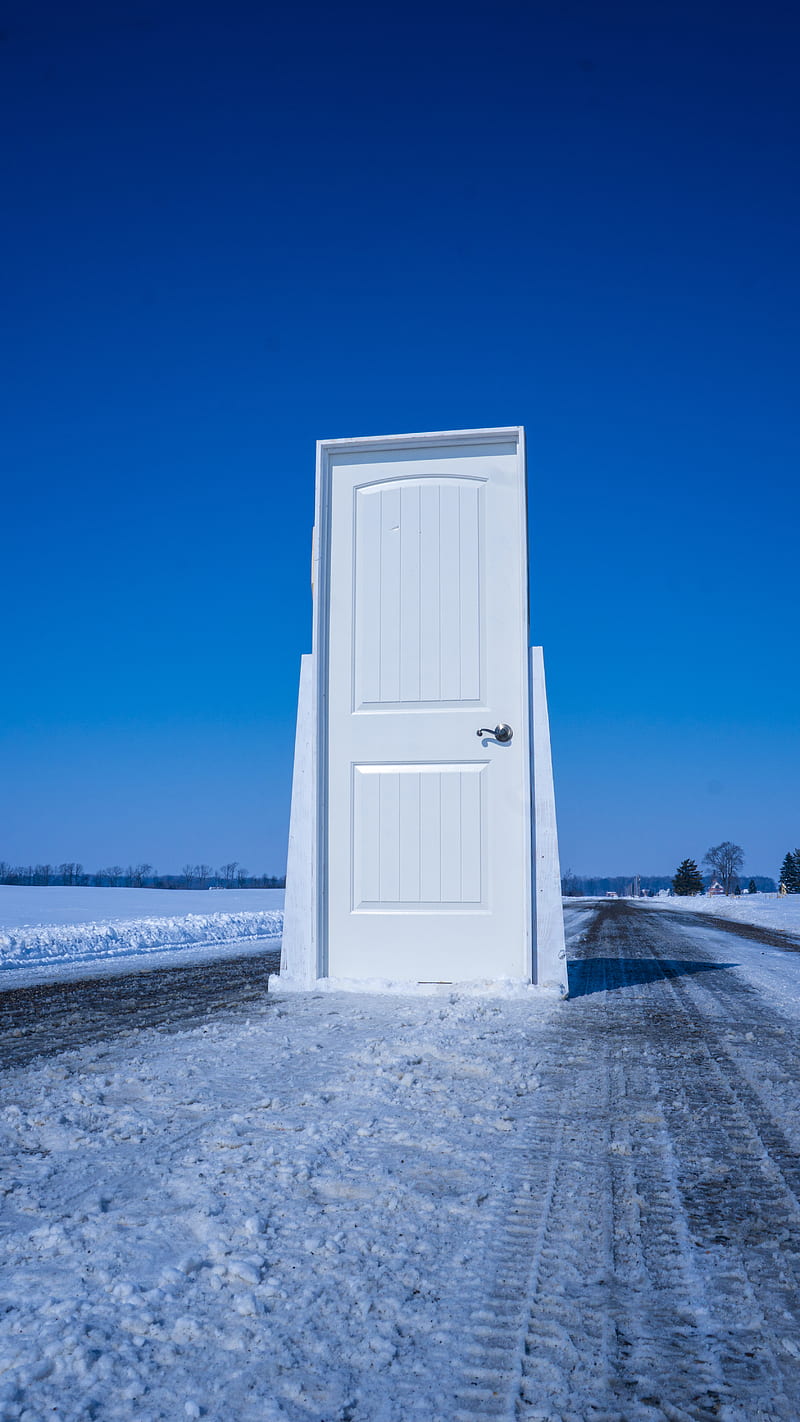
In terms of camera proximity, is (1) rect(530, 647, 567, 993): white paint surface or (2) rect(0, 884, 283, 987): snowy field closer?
(1) rect(530, 647, 567, 993): white paint surface

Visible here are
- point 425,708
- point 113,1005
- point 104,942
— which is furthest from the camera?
point 104,942

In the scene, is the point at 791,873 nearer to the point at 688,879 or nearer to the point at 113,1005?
the point at 688,879

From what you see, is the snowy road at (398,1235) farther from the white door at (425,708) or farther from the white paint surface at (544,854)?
the white door at (425,708)

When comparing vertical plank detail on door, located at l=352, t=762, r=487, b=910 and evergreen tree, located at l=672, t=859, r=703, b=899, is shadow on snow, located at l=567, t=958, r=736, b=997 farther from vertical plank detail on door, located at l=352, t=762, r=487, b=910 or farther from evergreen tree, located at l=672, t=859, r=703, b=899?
evergreen tree, located at l=672, t=859, r=703, b=899

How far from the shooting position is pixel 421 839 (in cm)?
468

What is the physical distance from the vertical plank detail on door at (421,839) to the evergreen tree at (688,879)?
89.4 metres

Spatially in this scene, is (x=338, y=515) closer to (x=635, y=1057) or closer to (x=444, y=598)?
(x=444, y=598)

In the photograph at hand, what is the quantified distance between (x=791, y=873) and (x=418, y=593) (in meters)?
93.1

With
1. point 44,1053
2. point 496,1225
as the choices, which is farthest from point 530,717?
point 496,1225

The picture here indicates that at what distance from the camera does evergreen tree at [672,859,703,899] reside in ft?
290

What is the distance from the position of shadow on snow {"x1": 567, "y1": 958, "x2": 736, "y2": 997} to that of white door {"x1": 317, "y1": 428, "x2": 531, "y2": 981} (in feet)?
2.85

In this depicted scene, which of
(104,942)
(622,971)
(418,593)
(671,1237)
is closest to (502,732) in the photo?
(418,593)

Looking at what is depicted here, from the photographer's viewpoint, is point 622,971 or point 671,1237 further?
point 622,971

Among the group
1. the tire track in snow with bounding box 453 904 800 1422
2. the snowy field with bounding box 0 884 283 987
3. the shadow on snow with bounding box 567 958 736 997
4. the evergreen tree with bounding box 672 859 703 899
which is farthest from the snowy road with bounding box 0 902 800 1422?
the evergreen tree with bounding box 672 859 703 899
